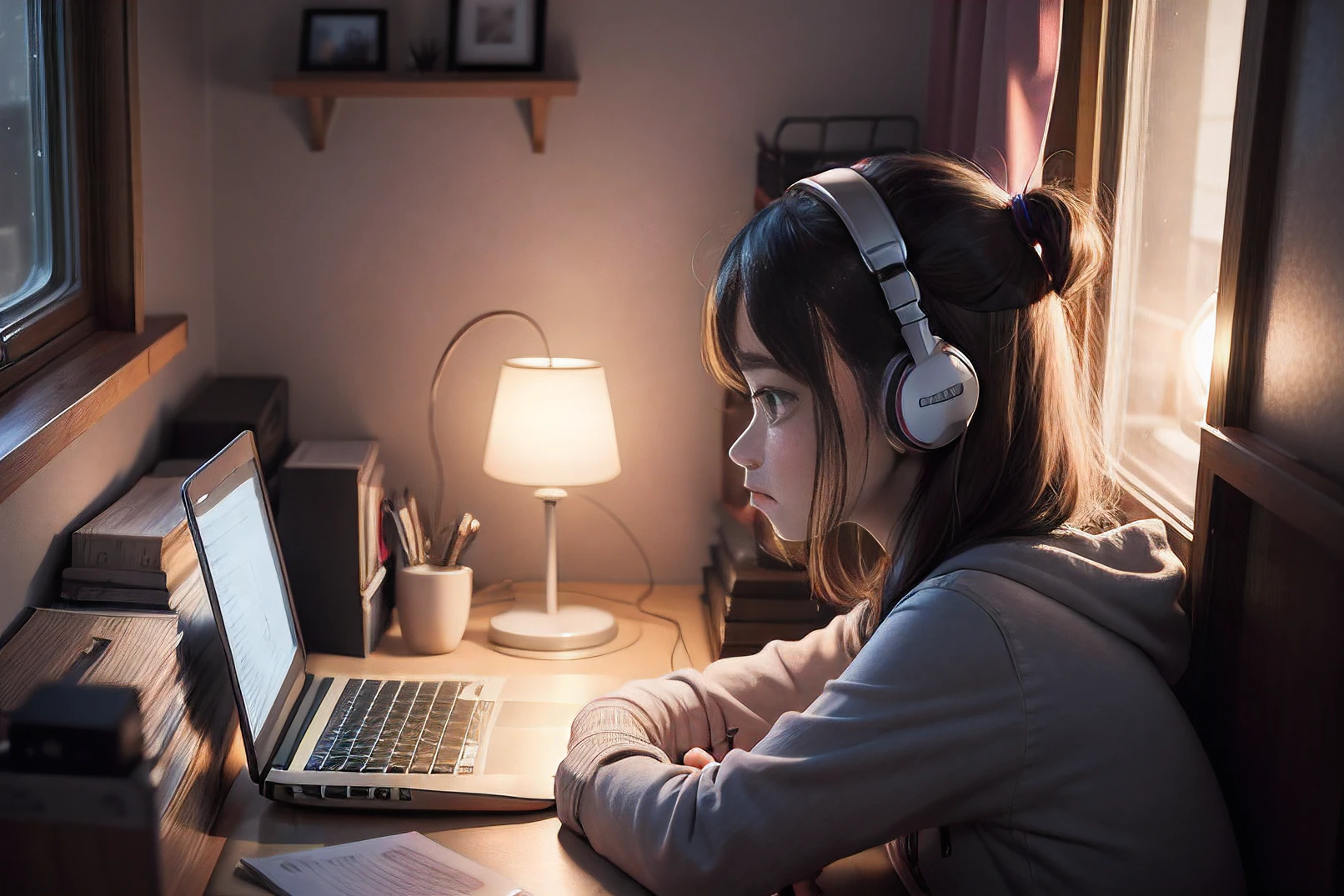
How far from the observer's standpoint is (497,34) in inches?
75.2

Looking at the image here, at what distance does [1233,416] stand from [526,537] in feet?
4.47

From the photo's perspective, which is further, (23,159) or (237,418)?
(237,418)

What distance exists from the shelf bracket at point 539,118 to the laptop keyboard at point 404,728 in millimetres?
927

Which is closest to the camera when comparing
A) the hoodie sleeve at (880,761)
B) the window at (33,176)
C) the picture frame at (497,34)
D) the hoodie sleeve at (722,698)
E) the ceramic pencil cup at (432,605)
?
the hoodie sleeve at (880,761)

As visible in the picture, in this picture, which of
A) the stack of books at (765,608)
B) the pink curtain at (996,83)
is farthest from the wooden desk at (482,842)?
the pink curtain at (996,83)

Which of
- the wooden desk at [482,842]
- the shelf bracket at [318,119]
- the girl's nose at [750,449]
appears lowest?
the wooden desk at [482,842]

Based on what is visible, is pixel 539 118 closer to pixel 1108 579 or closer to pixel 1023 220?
pixel 1023 220

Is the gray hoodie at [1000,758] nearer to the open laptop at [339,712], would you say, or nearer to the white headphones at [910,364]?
the white headphones at [910,364]

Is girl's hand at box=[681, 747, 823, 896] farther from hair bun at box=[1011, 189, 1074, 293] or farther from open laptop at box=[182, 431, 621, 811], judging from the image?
hair bun at box=[1011, 189, 1074, 293]

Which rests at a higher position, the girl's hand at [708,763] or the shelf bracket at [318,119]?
the shelf bracket at [318,119]

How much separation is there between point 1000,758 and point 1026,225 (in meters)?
0.43

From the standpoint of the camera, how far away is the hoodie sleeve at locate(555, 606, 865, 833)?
1.23 meters

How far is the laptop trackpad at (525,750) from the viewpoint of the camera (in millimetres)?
1267

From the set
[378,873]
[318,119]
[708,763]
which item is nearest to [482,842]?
[378,873]
